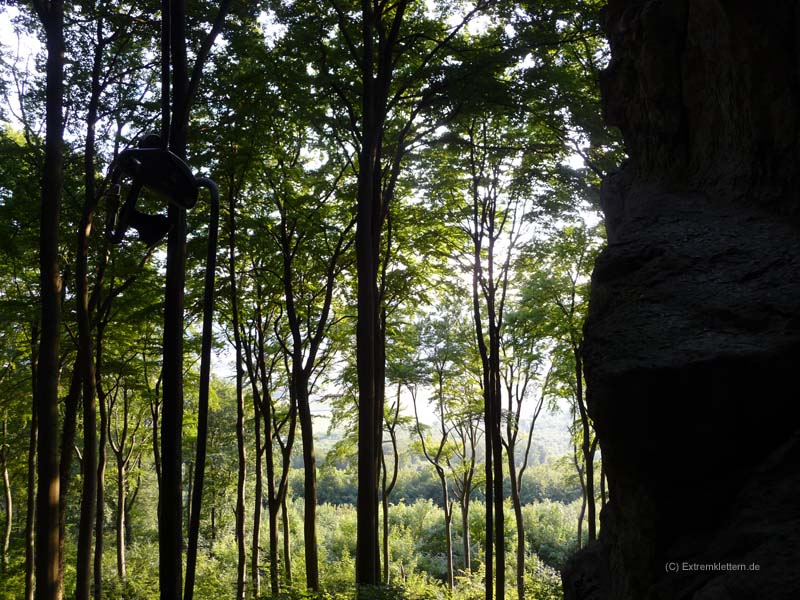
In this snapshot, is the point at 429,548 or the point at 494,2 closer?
the point at 494,2

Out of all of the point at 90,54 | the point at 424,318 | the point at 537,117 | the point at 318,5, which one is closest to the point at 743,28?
the point at 537,117

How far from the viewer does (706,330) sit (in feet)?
9.43

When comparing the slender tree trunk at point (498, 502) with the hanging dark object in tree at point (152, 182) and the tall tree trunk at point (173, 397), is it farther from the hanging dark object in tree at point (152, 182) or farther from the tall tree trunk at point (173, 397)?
the hanging dark object in tree at point (152, 182)

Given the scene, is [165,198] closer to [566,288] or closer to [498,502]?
[498,502]

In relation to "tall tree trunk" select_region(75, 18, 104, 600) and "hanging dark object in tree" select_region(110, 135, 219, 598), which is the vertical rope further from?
"tall tree trunk" select_region(75, 18, 104, 600)

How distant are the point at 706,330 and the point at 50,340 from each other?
27.3 feet

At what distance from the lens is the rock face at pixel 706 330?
2.58 meters

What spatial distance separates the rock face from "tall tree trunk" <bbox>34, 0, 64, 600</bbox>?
726 centimetres

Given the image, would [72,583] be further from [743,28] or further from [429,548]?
[743,28]

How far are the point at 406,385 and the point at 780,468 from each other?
18794 mm

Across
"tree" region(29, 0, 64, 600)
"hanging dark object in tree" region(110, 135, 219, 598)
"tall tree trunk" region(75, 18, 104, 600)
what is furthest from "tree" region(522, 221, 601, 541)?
"hanging dark object in tree" region(110, 135, 219, 598)

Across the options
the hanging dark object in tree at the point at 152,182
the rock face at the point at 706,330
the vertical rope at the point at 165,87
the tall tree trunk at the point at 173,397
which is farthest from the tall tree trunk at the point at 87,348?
the rock face at the point at 706,330

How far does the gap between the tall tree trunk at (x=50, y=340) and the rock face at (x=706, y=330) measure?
7.26m

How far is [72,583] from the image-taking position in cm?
2023
